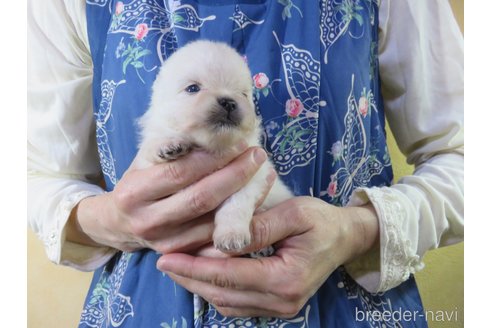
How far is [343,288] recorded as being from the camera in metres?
0.49

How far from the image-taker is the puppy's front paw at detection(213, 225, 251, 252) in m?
0.42

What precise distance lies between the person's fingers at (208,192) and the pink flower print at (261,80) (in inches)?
2.8

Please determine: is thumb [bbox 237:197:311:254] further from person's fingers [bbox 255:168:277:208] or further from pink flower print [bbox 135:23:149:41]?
pink flower print [bbox 135:23:149:41]

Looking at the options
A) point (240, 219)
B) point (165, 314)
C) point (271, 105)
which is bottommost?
point (165, 314)

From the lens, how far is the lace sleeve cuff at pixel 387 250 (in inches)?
18.7

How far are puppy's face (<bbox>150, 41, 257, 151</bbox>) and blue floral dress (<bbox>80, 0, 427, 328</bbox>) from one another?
0.09 ft

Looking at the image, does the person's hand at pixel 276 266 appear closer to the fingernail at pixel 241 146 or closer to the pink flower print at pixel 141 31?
the fingernail at pixel 241 146

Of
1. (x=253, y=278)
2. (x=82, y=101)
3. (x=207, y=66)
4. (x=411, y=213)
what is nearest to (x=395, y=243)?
(x=411, y=213)

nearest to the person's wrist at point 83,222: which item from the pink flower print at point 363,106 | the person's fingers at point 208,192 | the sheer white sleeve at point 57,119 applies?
the sheer white sleeve at point 57,119

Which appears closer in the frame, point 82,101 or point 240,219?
point 240,219

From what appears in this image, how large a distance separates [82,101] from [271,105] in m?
0.25

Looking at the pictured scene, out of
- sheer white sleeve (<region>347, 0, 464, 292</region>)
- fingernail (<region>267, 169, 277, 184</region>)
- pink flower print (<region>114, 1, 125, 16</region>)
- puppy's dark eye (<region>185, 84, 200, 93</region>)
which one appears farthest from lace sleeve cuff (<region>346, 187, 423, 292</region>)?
pink flower print (<region>114, 1, 125, 16</region>)
